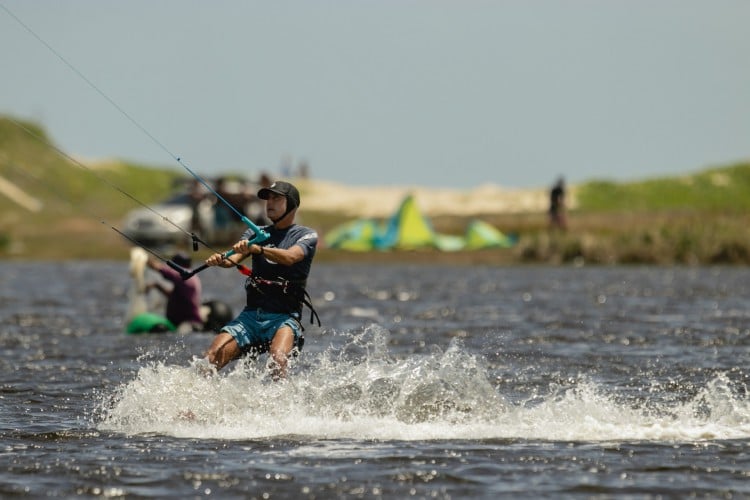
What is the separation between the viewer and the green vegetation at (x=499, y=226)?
176ft

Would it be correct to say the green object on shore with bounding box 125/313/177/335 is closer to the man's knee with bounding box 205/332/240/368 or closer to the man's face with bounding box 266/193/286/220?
the man's knee with bounding box 205/332/240/368

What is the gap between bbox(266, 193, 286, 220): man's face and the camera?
1285 cm

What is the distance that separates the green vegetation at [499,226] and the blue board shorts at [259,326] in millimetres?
23255

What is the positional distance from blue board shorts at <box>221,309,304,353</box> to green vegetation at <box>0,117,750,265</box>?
76.3 ft

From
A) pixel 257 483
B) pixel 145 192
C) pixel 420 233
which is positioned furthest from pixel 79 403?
pixel 145 192

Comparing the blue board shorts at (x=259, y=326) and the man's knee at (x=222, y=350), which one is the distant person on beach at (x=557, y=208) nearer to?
the blue board shorts at (x=259, y=326)

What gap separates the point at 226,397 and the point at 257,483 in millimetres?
2895

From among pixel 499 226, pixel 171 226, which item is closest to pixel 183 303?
pixel 171 226

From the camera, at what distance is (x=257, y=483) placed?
1013 cm

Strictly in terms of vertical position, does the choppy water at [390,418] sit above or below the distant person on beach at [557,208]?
below

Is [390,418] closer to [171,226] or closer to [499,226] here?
[171,226]

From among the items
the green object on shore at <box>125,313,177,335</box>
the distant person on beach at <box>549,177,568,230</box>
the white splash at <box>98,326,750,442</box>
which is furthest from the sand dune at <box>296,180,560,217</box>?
the white splash at <box>98,326,750,442</box>

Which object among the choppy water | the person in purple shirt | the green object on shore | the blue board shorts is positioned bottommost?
the choppy water

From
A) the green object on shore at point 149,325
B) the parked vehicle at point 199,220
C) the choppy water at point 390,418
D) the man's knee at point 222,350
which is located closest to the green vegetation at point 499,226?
the parked vehicle at point 199,220
